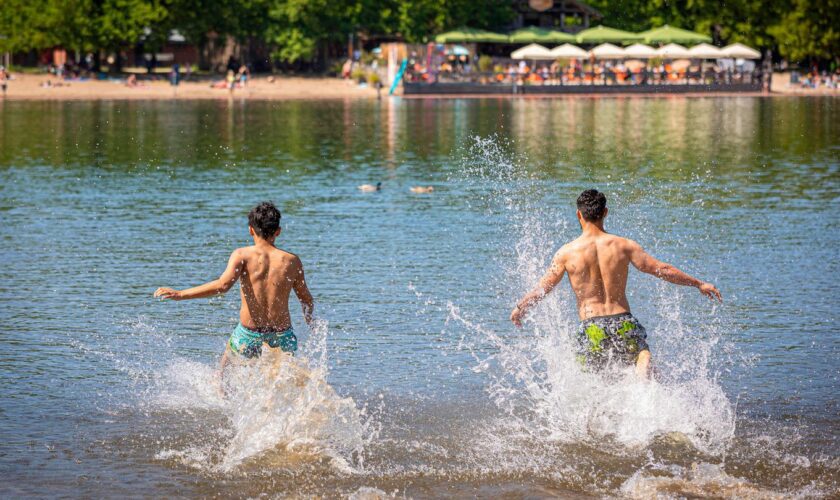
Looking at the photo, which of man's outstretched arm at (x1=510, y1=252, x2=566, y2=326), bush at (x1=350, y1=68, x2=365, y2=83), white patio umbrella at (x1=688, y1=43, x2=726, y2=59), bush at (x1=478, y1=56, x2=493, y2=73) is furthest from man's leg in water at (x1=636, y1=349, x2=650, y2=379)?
bush at (x1=350, y1=68, x2=365, y2=83)

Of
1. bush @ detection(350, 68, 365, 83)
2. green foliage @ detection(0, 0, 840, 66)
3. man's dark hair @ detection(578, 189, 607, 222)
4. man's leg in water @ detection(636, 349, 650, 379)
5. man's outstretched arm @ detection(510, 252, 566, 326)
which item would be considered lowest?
man's leg in water @ detection(636, 349, 650, 379)

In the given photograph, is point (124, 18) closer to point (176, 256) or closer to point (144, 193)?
point (144, 193)

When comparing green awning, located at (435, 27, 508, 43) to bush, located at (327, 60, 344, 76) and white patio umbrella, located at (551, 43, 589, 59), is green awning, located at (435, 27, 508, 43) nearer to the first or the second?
white patio umbrella, located at (551, 43, 589, 59)

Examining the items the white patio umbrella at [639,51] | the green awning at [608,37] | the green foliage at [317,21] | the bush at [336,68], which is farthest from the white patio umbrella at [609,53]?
the bush at [336,68]

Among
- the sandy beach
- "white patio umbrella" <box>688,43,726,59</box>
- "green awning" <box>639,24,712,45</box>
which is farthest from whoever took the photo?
"green awning" <box>639,24,712,45</box>

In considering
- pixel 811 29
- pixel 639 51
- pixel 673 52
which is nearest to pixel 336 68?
pixel 639 51

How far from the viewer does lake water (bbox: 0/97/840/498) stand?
8906 mm

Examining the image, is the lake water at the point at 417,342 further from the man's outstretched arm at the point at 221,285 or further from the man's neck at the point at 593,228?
the man's neck at the point at 593,228

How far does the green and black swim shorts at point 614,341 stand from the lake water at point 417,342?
200 millimetres

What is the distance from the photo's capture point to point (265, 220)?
8961 millimetres

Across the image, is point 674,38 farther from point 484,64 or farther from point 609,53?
point 484,64

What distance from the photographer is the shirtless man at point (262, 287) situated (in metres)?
9.02

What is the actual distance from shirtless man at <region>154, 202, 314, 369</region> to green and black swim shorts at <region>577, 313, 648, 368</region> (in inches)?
82.2

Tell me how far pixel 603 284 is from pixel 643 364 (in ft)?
2.13
